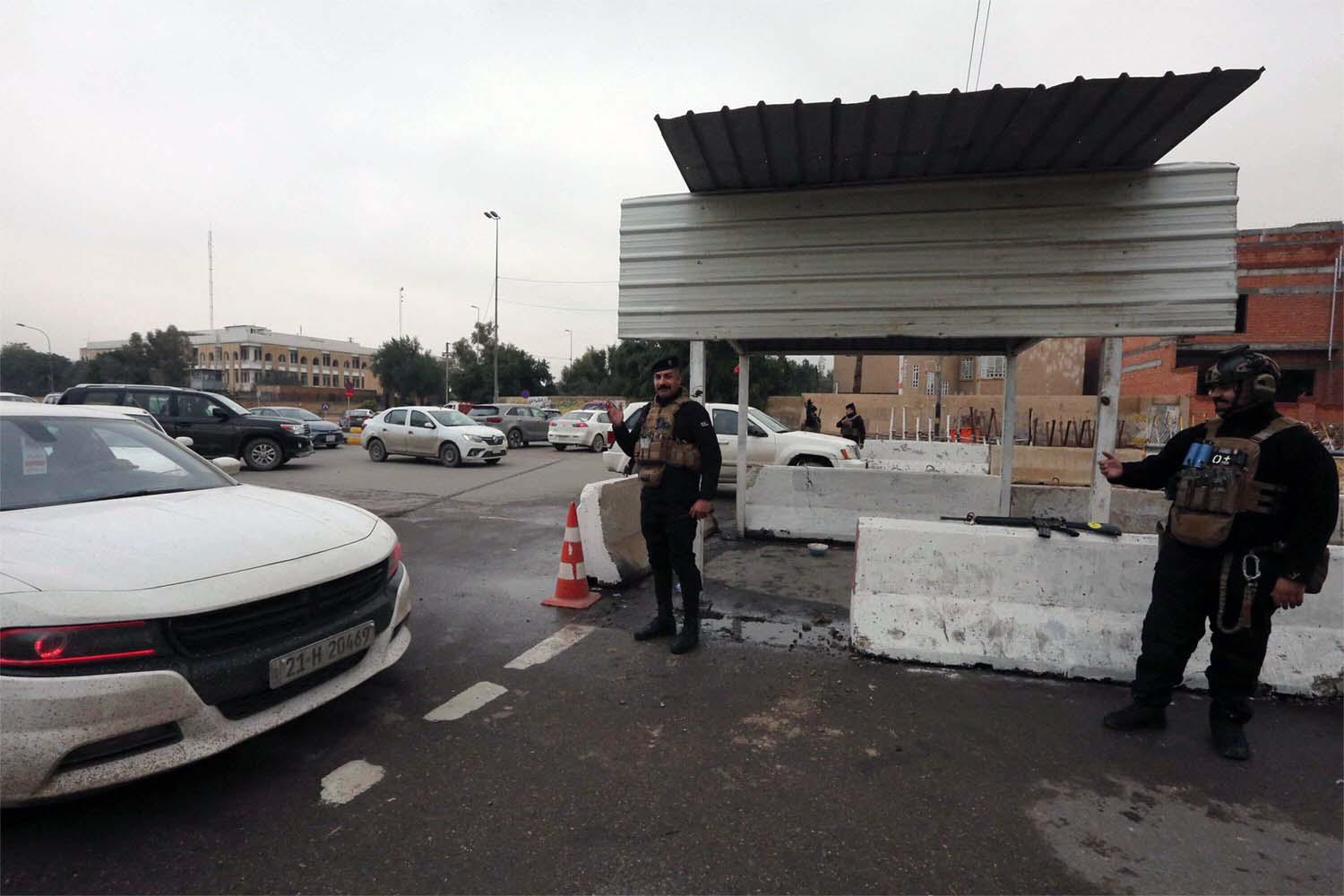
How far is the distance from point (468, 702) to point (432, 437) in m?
14.0

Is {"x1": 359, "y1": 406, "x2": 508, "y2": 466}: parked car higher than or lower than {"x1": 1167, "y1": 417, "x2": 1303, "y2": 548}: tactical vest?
lower

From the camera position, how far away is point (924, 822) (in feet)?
8.18

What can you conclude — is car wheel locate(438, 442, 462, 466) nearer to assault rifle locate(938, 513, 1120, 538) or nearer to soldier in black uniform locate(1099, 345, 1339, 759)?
assault rifle locate(938, 513, 1120, 538)

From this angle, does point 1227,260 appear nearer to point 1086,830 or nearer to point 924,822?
point 1086,830

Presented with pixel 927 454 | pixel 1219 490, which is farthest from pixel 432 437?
pixel 1219 490

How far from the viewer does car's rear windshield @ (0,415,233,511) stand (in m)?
3.10

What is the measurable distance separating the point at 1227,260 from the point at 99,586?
643 cm

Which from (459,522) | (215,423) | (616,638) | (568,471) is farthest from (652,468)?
(215,423)

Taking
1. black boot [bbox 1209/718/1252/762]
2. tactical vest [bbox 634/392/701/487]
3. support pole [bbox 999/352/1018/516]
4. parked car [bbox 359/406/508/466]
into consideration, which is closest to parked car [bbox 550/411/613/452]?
parked car [bbox 359/406/508/466]

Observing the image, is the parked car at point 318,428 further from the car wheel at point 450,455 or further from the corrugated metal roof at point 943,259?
the corrugated metal roof at point 943,259

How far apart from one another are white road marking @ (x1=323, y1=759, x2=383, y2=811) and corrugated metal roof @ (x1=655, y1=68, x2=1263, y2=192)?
4.05 m

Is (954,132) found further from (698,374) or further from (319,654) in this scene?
(319,654)

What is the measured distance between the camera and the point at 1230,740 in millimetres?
3023

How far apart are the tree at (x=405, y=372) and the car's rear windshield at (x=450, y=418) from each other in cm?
5174
